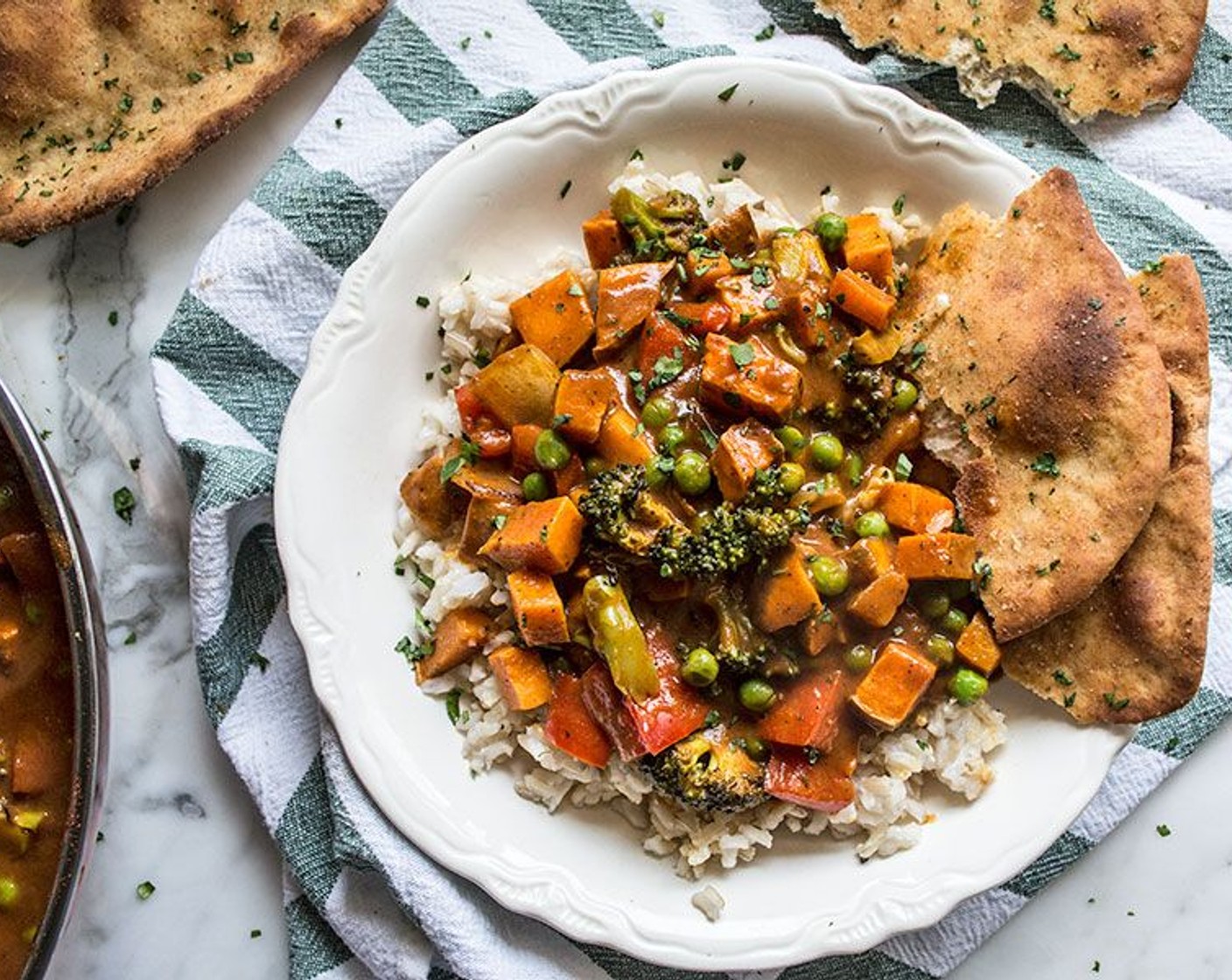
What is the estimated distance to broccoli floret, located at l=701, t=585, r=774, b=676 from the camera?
5.24 metres

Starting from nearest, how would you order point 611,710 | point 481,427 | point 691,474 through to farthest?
point 691,474 → point 611,710 → point 481,427

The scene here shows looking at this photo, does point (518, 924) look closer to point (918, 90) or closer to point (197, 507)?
point (197, 507)

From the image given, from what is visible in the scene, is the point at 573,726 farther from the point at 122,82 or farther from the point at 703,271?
the point at 122,82

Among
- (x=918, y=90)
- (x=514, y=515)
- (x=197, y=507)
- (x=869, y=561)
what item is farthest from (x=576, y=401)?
(x=918, y=90)

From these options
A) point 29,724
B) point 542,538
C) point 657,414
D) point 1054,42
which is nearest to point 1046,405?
point 657,414

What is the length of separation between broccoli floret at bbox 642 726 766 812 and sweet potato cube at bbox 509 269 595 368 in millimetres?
1520

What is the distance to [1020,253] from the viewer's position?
548 cm

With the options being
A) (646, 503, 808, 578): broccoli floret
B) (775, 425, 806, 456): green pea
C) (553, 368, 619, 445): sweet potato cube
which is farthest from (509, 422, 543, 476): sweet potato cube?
(775, 425, 806, 456): green pea

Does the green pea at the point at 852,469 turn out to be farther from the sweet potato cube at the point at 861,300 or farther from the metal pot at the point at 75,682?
the metal pot at the point at 75,682

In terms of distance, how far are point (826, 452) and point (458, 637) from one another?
157 centimetres

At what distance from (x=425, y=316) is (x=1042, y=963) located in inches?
145

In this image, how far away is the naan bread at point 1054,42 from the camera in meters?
5.97

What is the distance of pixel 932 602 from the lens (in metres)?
5.43

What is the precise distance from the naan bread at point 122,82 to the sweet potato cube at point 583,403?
1811mm
